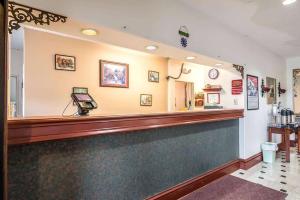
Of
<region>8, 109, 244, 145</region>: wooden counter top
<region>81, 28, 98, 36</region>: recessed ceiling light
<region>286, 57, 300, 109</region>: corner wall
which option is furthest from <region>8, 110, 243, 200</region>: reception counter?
<region>286, 57, 300, 109</region>: corner wall

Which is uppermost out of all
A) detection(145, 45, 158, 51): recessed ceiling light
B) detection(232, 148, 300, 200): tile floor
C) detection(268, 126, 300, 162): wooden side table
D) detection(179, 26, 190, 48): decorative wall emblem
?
detection(179, 26, 190, 48): decorative wall emblem

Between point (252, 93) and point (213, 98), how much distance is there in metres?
0.78

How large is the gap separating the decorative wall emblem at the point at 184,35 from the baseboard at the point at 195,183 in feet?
6.12

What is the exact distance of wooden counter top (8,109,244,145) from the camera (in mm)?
1287

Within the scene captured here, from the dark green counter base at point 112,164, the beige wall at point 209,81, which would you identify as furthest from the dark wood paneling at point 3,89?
the beige wall at point 209,81

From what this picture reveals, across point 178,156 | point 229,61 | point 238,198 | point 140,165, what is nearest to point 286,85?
point 229,61

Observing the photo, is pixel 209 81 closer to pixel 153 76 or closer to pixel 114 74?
pixel 153 76

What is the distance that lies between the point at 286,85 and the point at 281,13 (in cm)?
382

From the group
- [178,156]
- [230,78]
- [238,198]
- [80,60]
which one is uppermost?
[80,60]

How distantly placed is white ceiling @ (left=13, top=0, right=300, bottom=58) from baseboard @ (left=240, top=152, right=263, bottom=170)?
2435 mm

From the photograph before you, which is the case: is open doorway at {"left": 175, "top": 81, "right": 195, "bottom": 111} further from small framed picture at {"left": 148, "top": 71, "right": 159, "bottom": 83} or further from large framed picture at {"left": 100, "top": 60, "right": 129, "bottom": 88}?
large framed picture at {"left": 100, "top": 60, "right": 129, "bottom": 88}

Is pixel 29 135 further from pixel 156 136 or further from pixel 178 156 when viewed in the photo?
pixel 178 156

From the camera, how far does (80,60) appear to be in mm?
3664

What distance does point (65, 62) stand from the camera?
11.3 feet
